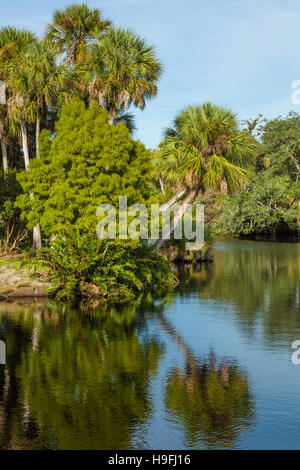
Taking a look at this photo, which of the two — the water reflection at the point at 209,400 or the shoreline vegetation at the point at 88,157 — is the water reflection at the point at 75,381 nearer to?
the water reflection at the point at 209,400

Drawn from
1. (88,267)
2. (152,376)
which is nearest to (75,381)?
(152,376)

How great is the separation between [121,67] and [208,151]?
5918 millimetres

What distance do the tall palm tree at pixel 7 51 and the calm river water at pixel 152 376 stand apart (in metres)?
13.5

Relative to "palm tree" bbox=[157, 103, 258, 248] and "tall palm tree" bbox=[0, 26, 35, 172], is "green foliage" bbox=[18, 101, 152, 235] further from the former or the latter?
"tall palm tree" bbox=[0, 26, 35, 172]

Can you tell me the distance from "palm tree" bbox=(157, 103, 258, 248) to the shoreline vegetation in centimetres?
5

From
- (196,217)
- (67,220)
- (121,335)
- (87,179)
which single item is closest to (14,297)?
(67,220)

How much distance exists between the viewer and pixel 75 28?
1359 inches

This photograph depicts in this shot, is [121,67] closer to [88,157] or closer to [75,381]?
[88,157]

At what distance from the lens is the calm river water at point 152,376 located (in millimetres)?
9297

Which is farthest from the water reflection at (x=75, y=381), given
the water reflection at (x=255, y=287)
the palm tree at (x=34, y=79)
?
the palm tree at (x=34, y=79)

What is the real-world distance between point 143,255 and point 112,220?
3092 mm

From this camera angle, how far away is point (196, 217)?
44.2 metres
